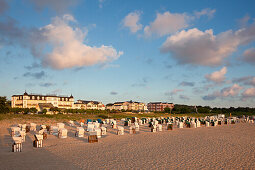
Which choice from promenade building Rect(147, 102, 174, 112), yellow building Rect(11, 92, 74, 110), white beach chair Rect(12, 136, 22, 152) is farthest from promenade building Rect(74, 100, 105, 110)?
white beach chair Rect(12, 136, 22, 152)

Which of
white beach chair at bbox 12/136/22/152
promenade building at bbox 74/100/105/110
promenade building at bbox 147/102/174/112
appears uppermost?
white beach chair at bbox 12/136/22/152

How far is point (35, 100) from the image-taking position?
320 feet

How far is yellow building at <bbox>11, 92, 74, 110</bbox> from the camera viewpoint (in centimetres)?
9556

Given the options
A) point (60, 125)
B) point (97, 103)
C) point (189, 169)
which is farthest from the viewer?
point (97, 103)

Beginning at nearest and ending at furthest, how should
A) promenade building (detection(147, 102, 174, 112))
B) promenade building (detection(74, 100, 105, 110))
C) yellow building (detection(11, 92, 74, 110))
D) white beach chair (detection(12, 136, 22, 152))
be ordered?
white beach chair (detection(12, 136, 22, 152))
yellow building (detection(11, 92, 74, 110))
promenade building (detection(74, 100, 105, 110))
promenade building (detection(147, 102, 174, 112))

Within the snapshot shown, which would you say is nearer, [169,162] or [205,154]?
[169,162]

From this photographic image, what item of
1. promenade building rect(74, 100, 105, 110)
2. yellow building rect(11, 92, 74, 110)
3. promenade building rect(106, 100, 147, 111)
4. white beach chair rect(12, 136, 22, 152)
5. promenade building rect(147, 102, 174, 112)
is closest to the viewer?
white beach chair rect(12, 136, 22, 152)

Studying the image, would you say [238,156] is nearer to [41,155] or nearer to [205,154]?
[205,154]

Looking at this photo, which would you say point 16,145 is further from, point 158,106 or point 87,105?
point 158,106

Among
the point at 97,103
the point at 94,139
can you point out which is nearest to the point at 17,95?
the point at 97,103

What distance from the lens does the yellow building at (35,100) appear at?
9556 cm

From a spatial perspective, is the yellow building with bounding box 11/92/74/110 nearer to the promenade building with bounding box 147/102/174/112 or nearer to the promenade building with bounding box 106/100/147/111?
the promenade building with bounding box 106/100/147/111

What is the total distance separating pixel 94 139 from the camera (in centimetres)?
1378

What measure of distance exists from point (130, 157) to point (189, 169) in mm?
2896
